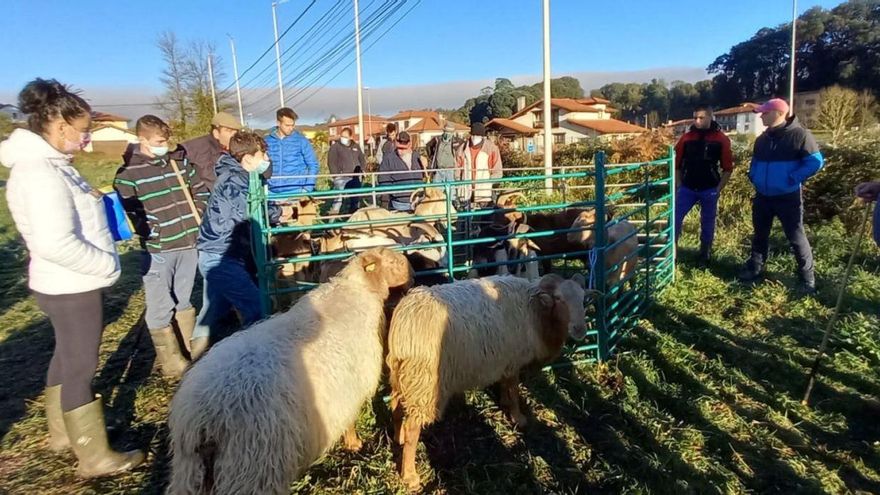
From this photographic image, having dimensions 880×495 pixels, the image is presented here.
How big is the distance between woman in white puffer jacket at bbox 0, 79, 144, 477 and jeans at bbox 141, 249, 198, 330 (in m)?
1.08

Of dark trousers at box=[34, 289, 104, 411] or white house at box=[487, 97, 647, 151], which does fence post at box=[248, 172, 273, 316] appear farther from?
white house at box=[487, 97, 647, 151]

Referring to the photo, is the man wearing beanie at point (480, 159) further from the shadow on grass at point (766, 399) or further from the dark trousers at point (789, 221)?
the shadow on grass at point (766, 399)

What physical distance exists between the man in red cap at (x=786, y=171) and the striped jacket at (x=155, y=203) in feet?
20.3

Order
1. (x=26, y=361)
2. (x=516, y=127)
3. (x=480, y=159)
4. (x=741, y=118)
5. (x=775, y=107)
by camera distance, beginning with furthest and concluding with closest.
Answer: (x=741, y=118) < (x=516, y=127) < (x=480, y=159) < (x=775, y=107) < (x=26, y=361)

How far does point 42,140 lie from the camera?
2.78 metres

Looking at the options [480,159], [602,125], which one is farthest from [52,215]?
[602,125]

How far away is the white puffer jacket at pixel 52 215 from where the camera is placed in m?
2.69

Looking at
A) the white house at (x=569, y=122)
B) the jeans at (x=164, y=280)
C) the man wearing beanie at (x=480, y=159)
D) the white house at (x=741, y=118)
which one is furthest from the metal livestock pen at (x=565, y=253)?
the white house at (x=741, y=118)

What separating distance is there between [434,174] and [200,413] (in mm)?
7784

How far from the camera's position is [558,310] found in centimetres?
385

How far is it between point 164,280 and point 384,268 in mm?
2016

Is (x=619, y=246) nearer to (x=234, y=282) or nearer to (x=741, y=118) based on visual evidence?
(x=234, y=282)

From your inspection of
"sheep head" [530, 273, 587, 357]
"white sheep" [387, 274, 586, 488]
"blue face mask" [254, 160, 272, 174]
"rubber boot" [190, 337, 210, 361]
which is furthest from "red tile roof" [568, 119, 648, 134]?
Answer: "rubber boot" [190, 337, 210, 361]

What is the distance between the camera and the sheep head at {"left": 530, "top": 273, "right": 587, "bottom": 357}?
3.84 m
